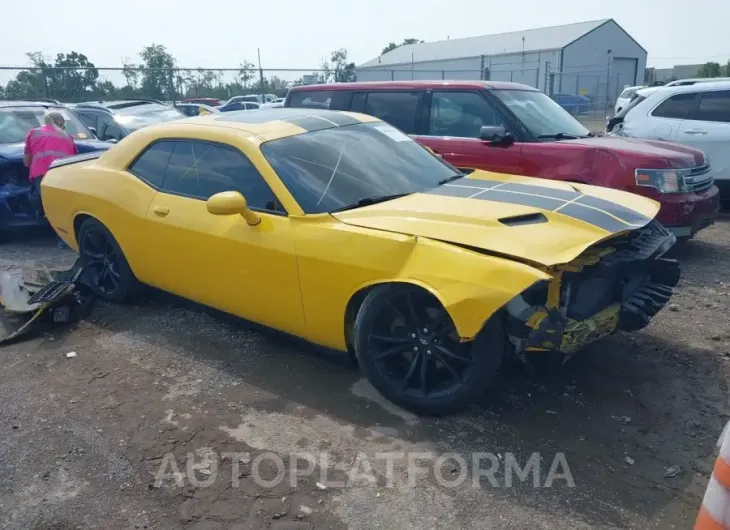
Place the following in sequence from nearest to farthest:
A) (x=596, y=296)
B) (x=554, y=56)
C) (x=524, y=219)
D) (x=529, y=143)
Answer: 1. (x=524, y=219)
2. (x=596, y=296)
3. (x=529, y=143)
4. (x=554, y=56)

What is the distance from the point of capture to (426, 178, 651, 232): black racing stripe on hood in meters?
3.48

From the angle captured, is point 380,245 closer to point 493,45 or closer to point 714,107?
point 714,107

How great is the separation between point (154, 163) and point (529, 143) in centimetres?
360

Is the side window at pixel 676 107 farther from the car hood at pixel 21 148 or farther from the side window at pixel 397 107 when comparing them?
the car hood at pixel 21 148

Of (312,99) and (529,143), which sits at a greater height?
(312,99)

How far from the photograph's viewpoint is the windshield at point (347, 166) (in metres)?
3.88

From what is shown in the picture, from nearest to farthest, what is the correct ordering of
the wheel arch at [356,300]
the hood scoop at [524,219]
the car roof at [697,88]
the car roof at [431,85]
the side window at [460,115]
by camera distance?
the wheel arch at [356,300]
the hood scoop at [524,219]
the side window at [460,115]
the car roof at [431,85]
the car roof at [697,88]

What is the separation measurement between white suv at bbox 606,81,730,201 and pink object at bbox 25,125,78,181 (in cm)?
734

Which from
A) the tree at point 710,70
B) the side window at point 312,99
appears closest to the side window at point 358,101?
the side window at point 312,99

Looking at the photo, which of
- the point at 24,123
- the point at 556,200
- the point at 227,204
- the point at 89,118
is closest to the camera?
the point at 227,204

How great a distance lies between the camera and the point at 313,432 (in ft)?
10.9

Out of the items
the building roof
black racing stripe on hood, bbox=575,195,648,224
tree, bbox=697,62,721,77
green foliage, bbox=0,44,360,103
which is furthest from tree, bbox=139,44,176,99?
tree, bbox=697,62,721,77

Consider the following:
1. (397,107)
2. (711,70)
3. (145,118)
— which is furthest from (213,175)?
(711,70)

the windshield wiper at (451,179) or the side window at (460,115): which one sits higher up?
the side window at (460,115)
